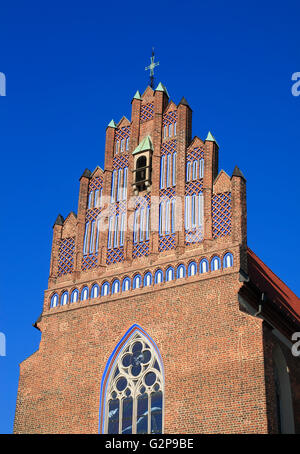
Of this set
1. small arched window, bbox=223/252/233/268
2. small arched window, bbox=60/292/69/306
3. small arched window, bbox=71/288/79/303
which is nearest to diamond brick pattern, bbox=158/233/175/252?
small arched window, bbox=223/252/233/268

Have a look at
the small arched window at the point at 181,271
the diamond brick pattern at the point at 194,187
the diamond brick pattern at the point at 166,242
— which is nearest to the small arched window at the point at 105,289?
the diamond brick pattern at the point at 166,242

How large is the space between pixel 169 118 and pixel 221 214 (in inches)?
180

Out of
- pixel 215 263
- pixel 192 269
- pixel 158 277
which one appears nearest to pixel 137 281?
pixel 158 277

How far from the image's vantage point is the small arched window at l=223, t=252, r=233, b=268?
20172 millimetres

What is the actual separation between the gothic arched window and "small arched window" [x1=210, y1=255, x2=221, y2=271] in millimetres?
2729

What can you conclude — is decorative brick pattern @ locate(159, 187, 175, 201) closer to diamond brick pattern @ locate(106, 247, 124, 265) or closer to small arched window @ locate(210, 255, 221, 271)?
diamond brick pattern @ locate(106, 247, 124, 265)

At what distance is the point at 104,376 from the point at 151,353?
1.57 metres

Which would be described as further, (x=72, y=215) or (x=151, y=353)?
(x=72, y=215)
